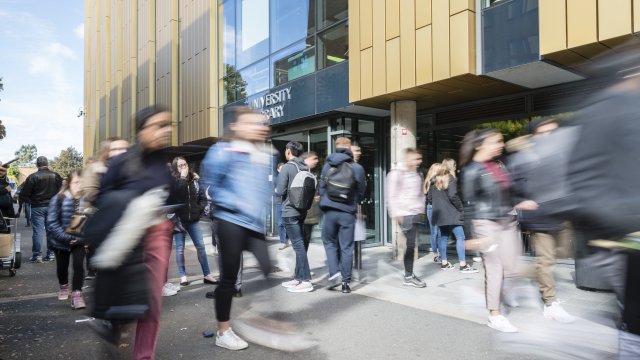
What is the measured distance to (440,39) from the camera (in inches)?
280

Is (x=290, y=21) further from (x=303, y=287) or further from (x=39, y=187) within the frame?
(x=303, y=287)

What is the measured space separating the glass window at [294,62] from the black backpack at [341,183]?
5.31m

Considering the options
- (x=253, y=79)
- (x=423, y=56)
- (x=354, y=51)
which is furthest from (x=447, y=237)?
(x=253, y=79)

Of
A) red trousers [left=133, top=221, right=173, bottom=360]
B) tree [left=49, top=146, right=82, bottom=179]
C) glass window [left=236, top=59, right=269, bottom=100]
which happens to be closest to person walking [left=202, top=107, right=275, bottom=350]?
red trousers [left=133, top=221, right=173, bottom=360]

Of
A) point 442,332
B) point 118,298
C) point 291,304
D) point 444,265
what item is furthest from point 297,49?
point 118,298

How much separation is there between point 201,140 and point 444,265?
37.6ft

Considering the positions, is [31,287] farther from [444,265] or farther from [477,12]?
[477,12]

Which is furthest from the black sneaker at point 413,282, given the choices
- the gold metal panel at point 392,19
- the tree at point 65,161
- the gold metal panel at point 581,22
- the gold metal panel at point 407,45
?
the tree at point 65,161

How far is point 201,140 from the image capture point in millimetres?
16109

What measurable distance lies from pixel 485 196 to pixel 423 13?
4.59 m

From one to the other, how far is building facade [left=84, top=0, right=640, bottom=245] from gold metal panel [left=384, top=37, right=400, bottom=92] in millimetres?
22

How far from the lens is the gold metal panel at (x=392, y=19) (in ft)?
25.6

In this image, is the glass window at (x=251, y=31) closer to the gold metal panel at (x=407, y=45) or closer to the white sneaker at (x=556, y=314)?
the gold metal panel at (x=407, y=45)

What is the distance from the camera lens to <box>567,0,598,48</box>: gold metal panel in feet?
17.8
